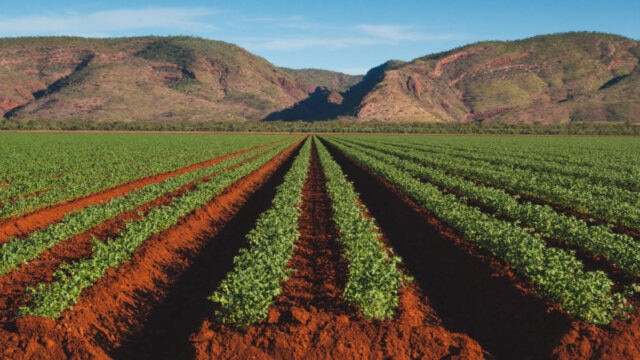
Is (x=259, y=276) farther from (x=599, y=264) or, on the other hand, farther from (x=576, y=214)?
(x=576, y=214)

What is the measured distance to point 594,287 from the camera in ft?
25.3

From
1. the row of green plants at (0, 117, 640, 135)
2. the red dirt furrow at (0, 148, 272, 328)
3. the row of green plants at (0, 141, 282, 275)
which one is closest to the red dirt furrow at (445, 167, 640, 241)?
the red dirt furrow at (0, 148, 272, 328)

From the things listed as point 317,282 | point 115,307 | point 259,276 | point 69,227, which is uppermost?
point 259,276

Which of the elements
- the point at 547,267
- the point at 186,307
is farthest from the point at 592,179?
the point at 186,307

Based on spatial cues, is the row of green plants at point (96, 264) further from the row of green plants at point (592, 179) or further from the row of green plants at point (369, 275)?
the row of green plants at point (592, 179)

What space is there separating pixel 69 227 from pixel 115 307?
548 cm

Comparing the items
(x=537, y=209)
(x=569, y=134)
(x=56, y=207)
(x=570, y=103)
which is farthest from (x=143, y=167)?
(x=570, y=103)

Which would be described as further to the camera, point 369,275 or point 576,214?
point 576,214

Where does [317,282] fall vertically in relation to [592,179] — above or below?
below

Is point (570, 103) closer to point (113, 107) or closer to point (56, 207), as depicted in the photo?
point (113, 107)

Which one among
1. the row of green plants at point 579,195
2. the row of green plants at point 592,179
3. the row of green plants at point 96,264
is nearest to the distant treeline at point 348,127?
the row of green plants at point 592,179

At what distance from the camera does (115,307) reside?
27.8ft

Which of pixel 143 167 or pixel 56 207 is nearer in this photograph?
pixel 56 207

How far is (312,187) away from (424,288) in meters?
14.2
